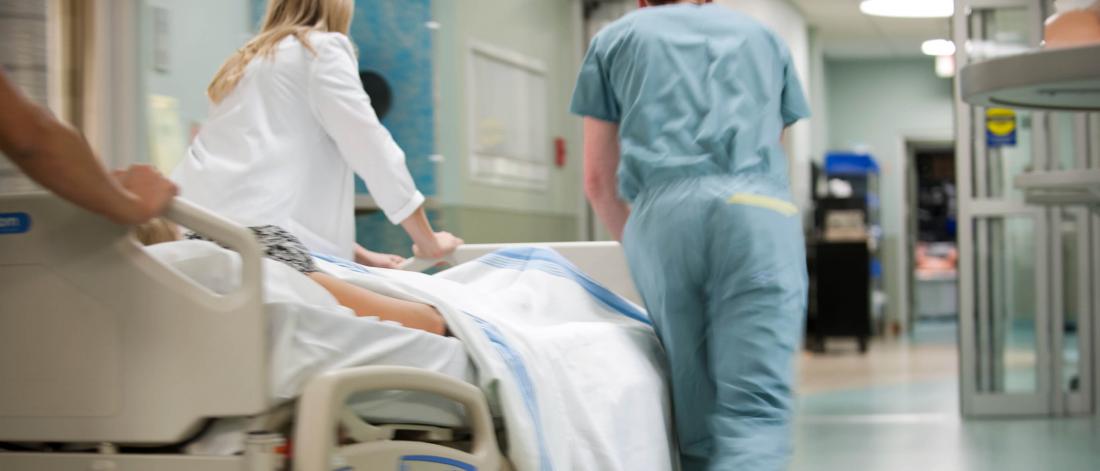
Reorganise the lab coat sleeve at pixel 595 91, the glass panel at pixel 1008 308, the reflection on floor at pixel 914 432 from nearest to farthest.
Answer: the lab coat sleeve at pixel 595 91 → the reflection on floor at pixel 914 432 → the glass panel at pixel 1008 308

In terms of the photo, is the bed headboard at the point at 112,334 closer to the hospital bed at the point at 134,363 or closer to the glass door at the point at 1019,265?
the hospital bed at the point at 134,363

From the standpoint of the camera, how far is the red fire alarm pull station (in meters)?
7.02

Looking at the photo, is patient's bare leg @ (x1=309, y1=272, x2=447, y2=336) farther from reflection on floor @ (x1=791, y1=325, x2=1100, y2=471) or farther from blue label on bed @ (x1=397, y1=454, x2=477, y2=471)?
reflection on floor @ (x1=791, y1=325, x2=1100, y2=471)

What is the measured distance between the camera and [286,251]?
1980 mm

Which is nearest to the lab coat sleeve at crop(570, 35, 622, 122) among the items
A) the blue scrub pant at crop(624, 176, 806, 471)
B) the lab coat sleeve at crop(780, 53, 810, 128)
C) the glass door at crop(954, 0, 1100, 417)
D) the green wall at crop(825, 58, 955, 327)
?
the blue scrub pant at crop(624, 176, 806, 471)

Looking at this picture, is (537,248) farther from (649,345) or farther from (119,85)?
(119,85)

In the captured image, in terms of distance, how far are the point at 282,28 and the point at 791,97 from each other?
3.45ft

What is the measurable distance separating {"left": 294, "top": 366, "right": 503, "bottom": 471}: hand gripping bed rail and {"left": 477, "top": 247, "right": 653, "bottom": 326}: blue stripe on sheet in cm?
76

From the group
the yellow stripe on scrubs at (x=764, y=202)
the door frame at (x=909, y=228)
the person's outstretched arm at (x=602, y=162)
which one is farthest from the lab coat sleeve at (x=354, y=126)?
the door frame at (x=909, y=228)

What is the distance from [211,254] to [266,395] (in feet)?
0.91

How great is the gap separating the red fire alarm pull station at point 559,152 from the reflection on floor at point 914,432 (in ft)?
6.13

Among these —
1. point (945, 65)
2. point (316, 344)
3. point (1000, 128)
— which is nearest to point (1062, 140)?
point (1000, 128)

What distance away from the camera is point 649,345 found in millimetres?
2527

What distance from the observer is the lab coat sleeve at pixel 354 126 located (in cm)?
252
